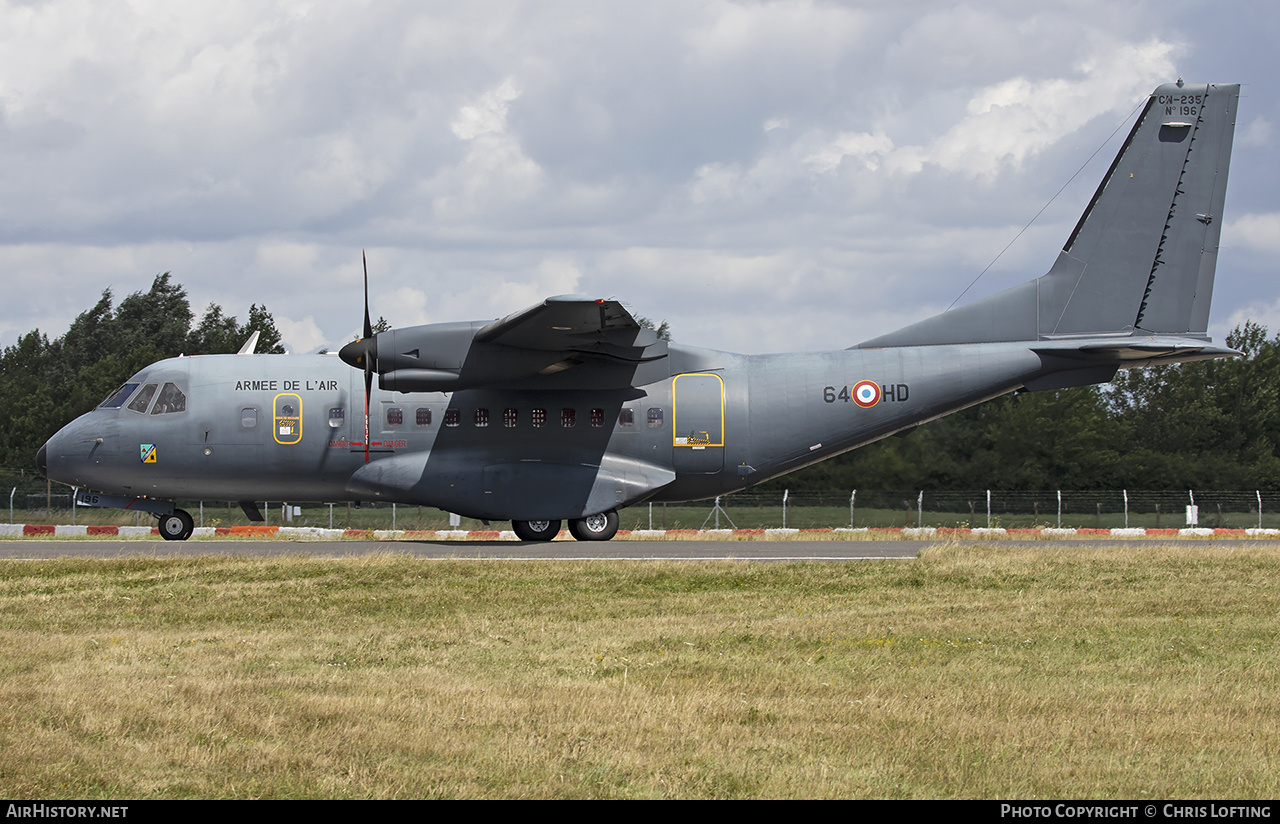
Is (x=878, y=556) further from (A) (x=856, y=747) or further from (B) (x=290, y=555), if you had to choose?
(A) (x=856, y=747)

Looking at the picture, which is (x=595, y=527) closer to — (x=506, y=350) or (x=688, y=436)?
(x=688, y=436)

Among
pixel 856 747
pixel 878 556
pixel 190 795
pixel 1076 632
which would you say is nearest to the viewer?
pixel 190 795

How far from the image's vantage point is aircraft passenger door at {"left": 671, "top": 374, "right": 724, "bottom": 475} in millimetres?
24562

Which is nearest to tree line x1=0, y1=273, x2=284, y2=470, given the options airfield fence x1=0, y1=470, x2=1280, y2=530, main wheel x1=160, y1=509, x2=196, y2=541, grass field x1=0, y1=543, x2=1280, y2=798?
airfield fence x1=0, y1=470, x2=1280, y2=530

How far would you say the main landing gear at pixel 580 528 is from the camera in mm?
25078

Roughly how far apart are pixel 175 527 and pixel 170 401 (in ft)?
10.3

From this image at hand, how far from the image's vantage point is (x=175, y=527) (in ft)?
83.9

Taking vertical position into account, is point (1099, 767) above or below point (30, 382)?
below

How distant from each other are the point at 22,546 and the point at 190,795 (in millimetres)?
20247

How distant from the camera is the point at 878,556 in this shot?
20.6 meters

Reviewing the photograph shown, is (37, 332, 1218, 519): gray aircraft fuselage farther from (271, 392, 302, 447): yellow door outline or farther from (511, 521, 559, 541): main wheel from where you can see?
(511, 521, 559, 541): main wheel

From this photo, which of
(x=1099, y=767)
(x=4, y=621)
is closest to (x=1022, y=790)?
(x=1099, y=767)

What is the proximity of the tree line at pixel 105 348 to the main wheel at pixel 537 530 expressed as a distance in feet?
139

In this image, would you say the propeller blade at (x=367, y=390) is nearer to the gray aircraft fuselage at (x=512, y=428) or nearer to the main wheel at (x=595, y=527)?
the gray aircraft fuselage at (x=512, y=428)
